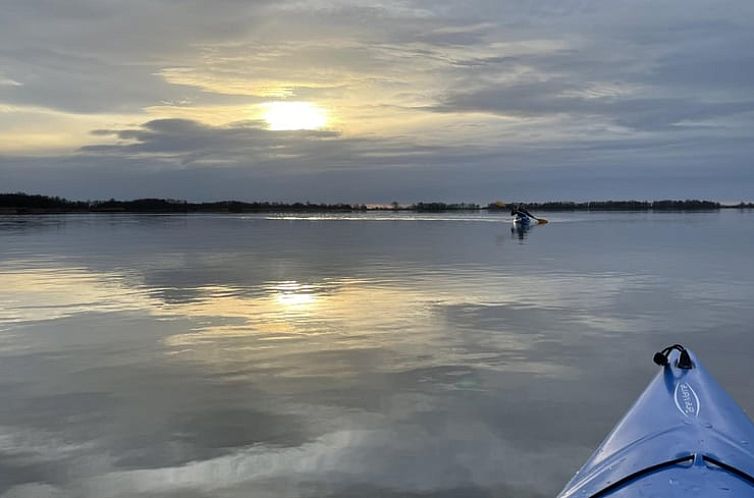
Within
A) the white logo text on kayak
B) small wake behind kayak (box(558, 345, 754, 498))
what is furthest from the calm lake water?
the white logo text on kayak

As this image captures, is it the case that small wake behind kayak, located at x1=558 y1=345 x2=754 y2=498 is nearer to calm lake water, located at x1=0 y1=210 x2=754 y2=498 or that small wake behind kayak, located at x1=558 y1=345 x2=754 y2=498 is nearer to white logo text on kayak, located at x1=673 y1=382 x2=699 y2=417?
white logo text on kayak, located at x1=673 y1=382 x2=699 y2=417

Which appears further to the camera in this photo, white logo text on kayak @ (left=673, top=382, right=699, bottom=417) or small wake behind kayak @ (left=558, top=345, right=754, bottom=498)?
white logo text on kayak @ (left=673, top=382, right=699, bottom=417)

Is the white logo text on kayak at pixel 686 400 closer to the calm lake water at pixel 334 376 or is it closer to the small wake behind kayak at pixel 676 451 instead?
the small wake behind kayak at pixel 676 451

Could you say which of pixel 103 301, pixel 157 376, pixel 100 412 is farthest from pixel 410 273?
pixel 100 412

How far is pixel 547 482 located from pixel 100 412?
13.2 ft

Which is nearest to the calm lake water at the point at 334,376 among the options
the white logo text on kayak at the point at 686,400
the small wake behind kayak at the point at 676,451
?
the small wake behind kayak at the point at 676,451

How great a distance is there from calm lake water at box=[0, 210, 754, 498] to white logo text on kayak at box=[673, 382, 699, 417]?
0.71 m

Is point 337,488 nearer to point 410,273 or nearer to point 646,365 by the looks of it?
point 646,365

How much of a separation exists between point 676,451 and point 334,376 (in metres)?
3.88

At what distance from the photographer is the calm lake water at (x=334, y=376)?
4766mm

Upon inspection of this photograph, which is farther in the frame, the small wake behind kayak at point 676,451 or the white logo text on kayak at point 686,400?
the white logo text on kayak at point 686,400

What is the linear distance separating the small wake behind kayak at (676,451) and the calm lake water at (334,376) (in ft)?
1.69

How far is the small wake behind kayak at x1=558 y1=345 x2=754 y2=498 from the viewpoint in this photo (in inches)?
142

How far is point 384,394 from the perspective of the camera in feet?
21.4
